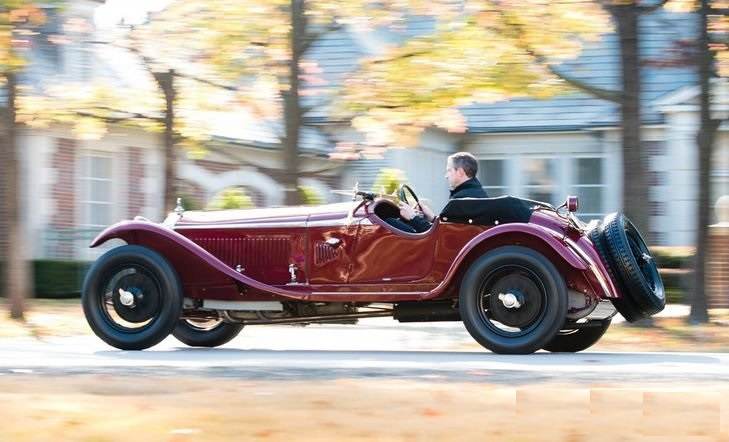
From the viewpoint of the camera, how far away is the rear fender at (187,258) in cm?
1042

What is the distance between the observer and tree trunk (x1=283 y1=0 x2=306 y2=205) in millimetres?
15414

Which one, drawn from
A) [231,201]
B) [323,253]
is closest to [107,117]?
[231,201]

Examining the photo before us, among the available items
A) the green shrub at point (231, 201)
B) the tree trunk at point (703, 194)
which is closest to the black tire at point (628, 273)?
the tree trunk at point (703, 194)

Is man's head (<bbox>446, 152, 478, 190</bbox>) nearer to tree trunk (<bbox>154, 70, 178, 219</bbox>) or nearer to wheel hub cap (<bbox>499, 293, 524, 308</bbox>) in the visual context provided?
wheel hub cap (<bbox>499, 293, 524, 308</bbox>)

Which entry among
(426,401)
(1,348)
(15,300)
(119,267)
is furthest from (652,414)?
(15,300)

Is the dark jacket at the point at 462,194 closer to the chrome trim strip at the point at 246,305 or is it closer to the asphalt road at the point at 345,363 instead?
the asphalt road at the point at 345,363

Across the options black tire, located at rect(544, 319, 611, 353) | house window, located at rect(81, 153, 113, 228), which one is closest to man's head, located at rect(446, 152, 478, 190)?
black tire, located at rect(544, 319, 611, 353)

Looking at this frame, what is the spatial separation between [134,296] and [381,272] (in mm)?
1889

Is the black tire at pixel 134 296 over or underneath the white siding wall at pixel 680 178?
underneath

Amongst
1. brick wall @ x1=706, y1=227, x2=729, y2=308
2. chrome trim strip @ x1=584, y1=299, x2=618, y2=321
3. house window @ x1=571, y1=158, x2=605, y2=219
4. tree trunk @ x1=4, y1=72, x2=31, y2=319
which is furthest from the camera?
house window @ x1=571, y1=158, x2=605, y2=219

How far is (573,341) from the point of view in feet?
36.0

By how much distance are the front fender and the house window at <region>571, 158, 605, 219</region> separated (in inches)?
689

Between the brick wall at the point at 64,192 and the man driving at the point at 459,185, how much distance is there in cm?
1342

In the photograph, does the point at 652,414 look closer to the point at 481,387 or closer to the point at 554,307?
the point at 481,387
